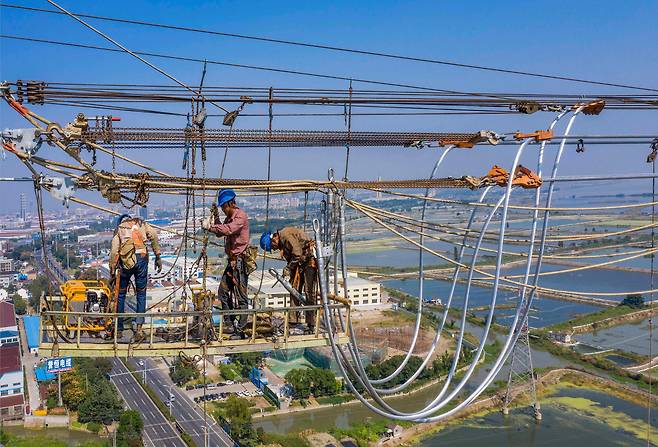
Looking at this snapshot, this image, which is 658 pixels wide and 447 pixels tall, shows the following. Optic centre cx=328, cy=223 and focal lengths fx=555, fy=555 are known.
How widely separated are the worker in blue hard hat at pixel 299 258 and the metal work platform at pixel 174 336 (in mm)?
340

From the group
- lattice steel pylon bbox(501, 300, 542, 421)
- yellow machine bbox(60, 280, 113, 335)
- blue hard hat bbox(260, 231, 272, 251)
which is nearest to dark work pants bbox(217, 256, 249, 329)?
blue hard hat bbox(260, 231, 272, 251)

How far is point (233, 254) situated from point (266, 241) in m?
0.36

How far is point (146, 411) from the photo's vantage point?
72.0ft

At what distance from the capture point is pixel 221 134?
4.86m

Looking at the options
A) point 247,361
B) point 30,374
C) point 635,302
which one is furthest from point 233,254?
point 635,302

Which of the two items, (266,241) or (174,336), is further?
(266,241)

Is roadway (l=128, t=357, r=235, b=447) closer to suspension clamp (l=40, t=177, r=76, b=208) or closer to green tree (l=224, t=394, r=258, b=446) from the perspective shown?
green tree (l=224, t=394, r=258, b=446)

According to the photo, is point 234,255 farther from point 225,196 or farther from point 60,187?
point 60,187

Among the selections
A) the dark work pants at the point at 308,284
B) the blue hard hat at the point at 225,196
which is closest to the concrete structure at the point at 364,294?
the dark work pants at the point at 308,284

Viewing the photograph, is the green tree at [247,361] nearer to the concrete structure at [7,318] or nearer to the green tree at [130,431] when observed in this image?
the green tree at [130,431]

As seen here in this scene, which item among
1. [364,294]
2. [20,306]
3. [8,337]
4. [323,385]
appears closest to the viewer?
[323,385]

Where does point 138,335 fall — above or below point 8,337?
above

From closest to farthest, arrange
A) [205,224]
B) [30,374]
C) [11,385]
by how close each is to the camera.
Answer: [205,224]
[11,385]
[30,374]

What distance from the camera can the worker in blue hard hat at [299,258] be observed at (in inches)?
218
